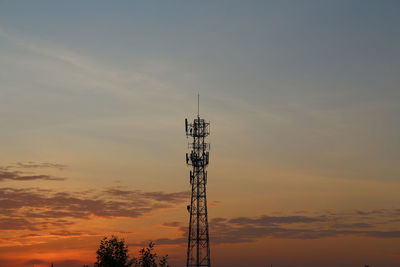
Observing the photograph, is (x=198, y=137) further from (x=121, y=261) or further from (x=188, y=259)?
(x=121, y=261)

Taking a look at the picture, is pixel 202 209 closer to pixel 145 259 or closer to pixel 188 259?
pixel 188 259

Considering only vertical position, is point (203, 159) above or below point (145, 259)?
above

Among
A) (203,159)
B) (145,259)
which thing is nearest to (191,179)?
(203,159)

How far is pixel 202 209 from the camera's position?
70438 mm

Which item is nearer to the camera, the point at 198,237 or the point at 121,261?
the point at 198,237

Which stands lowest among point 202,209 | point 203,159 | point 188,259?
point 188,259

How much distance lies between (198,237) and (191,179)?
7102 millimetres

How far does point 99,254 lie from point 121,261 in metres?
3.33

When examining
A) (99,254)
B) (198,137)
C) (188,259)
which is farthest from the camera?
(99,254)

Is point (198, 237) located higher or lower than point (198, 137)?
lower

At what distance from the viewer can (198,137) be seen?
72125mm

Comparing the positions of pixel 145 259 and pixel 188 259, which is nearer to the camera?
pixel 188 259

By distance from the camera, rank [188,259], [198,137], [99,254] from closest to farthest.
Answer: [188,259]
[198,137]
[99,254]

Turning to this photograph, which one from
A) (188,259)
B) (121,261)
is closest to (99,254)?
(121,261)
